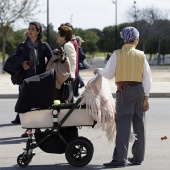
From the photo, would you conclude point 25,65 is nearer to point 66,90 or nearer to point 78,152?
point 66,90

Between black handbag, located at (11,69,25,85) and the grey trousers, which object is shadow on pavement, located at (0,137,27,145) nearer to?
black handbag, located at (11,69,25,85)

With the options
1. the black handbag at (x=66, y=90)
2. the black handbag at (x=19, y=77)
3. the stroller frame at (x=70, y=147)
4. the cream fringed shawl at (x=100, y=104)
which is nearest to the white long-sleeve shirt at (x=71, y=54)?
the black handbag at (x=66, y=90)

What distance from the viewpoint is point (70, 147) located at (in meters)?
7.13

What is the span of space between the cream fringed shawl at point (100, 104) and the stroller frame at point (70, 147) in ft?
0.37

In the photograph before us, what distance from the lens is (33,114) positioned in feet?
23.4

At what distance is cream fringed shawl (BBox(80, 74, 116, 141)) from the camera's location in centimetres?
710

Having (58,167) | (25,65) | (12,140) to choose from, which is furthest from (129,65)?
(12,140)

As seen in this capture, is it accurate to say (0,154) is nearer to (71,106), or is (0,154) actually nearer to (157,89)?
(71,106)

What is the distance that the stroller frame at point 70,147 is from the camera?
7.12 m

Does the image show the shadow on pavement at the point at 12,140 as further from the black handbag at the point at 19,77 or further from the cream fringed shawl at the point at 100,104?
the cream fringed shawl at the point at 100,104

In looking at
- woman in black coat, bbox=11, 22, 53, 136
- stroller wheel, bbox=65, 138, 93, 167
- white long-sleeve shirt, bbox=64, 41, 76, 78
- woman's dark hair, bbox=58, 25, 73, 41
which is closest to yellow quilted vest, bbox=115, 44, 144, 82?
stroller wheel, bbox=65, 138, 93, 167

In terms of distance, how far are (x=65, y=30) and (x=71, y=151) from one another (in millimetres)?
2119

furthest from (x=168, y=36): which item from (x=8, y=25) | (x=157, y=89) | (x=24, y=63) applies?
(x=24, y=63)

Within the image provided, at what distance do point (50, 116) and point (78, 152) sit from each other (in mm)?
547
